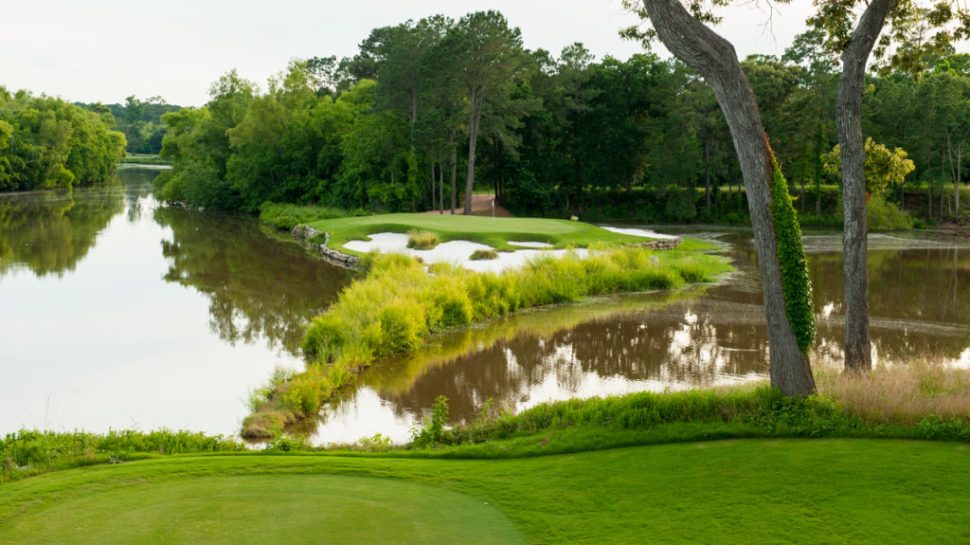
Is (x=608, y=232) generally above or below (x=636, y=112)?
below

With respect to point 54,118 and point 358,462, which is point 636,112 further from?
point 54,118

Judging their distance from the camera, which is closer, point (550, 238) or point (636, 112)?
point (550, 238)

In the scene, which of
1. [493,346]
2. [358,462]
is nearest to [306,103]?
[493,346]

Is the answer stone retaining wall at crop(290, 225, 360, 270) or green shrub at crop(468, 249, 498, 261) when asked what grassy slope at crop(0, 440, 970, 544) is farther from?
stone retaining wall at crop(290, 225, 360, 270)

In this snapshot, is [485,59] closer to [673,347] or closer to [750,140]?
[673,347]

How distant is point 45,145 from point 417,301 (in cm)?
7385

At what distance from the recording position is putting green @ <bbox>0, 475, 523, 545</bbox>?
5926 mm

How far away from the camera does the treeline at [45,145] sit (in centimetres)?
7462

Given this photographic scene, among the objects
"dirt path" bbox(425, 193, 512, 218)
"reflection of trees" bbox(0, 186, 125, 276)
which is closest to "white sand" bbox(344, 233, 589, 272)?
"reflection of trees" bbox(0, 186, 125, 276)

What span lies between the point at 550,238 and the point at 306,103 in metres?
37.0

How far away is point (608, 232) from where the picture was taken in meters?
35.0

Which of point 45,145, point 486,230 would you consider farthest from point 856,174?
point 45,145

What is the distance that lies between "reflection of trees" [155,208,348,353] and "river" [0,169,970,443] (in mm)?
102

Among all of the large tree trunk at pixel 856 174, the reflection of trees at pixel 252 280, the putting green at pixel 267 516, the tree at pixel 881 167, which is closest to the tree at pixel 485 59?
the reflection of trees at pixel 252 280
